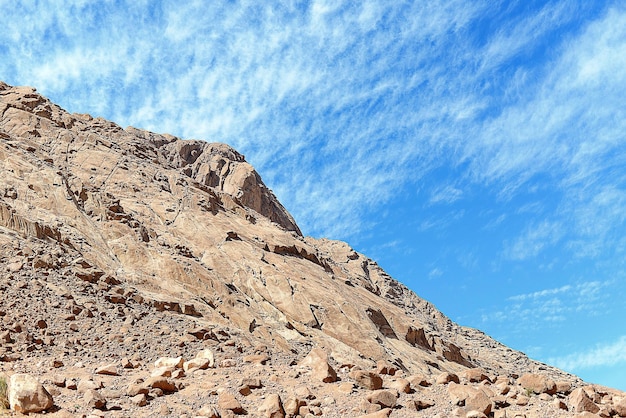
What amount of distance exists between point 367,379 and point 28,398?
242 inches

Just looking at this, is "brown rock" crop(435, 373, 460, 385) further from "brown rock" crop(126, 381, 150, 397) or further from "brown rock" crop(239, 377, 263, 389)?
"brown rock" crop(126, 381, 150, 397)

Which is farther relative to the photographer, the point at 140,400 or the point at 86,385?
the point at 86,385

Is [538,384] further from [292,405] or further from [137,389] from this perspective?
[137,389]

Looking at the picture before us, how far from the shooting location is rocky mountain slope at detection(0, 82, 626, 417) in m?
10.2

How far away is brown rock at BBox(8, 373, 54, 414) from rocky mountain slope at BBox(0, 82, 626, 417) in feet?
0.33

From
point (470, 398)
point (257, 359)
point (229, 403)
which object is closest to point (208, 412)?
point (229, 403)

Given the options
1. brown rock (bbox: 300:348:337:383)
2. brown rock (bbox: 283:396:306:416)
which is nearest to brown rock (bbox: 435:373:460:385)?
brown rock (bbox: 300:348:337:383)

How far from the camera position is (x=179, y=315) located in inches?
890

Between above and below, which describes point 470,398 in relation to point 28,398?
above

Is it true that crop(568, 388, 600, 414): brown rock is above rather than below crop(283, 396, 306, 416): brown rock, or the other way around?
above

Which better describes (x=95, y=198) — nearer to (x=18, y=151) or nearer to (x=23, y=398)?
(x=18, y=151)

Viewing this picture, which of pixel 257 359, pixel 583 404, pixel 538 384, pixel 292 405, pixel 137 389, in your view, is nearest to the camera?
pixel 583 404

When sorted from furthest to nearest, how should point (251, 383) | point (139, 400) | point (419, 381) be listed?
1. point (419, 381)
2. point (251, 383)
3. point (139, 400)

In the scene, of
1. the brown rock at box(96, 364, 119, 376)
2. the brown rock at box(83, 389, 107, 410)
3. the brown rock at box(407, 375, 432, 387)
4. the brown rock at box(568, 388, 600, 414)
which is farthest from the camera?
the brown rock at box(96, 364, 119, 376)
